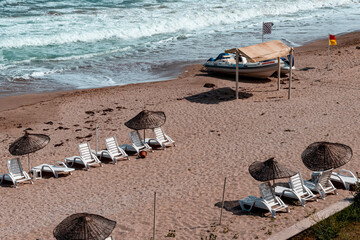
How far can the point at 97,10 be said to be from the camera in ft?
161

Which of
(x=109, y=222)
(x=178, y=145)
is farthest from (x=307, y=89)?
(x=109, y=222)

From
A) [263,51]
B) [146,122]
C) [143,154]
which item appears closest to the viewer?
[143,154]

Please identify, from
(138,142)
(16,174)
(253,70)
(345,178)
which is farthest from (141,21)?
(345,178)

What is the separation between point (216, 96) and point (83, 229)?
45.0ft

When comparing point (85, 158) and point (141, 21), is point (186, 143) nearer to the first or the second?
point (85, 158)

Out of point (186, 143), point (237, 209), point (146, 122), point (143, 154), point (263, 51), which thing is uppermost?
point (263, 51)

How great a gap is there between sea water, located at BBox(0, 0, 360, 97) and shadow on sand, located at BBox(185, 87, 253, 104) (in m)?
4.52

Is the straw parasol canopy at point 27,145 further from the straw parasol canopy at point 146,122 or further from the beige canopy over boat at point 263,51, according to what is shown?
the beige canopy over boat at point 263,51

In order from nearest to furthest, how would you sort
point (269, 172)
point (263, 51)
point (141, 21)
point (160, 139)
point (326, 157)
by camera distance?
point (269, 172) < point (326, 157) < point (160, 139) < point (263, 51) < point (141, 21)

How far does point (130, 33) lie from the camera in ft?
132

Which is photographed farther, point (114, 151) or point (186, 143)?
point (186, 143)

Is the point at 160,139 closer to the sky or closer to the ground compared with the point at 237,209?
closer to the ground

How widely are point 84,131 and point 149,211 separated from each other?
24.4 ft

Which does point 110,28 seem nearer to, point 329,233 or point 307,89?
point 307,89
